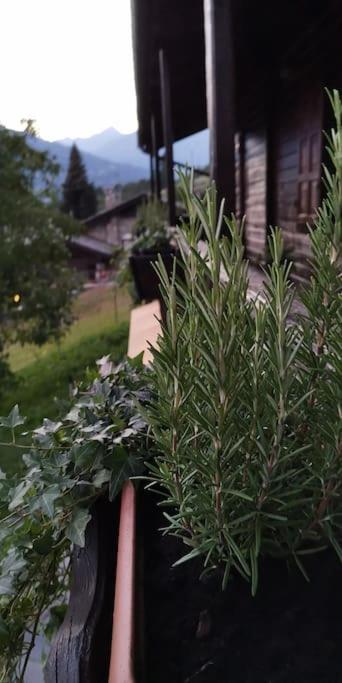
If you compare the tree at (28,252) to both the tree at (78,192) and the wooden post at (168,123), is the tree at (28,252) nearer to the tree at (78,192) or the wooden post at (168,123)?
the wooden post at (168,123)

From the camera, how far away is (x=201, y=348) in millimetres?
600

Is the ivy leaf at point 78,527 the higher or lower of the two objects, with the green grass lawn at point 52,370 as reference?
higher

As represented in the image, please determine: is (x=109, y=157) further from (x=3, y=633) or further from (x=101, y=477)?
(x=3, y=633)

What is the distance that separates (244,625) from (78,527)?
255 mm

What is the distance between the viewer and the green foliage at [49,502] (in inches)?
32.5

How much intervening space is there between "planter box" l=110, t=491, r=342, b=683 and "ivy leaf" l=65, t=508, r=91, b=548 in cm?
8

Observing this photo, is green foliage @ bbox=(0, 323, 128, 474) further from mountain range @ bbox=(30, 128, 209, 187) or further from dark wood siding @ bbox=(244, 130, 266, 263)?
mountain range @ bbox=(30, 128, 209, 187)

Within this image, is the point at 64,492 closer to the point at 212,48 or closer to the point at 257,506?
the point at 257,506

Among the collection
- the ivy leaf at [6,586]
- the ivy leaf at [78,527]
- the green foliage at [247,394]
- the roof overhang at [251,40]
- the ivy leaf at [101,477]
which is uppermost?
the roof overhang at [251,40]

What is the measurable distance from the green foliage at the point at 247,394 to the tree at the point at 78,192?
43.3 metres

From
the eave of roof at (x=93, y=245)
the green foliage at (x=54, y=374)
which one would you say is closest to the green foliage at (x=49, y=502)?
the green foliage at (x=54, y=374)

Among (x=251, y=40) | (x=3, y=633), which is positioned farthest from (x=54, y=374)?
(x=3, y=633)

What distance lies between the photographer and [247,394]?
0.65 m

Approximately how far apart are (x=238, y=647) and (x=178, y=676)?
0.08 metres
